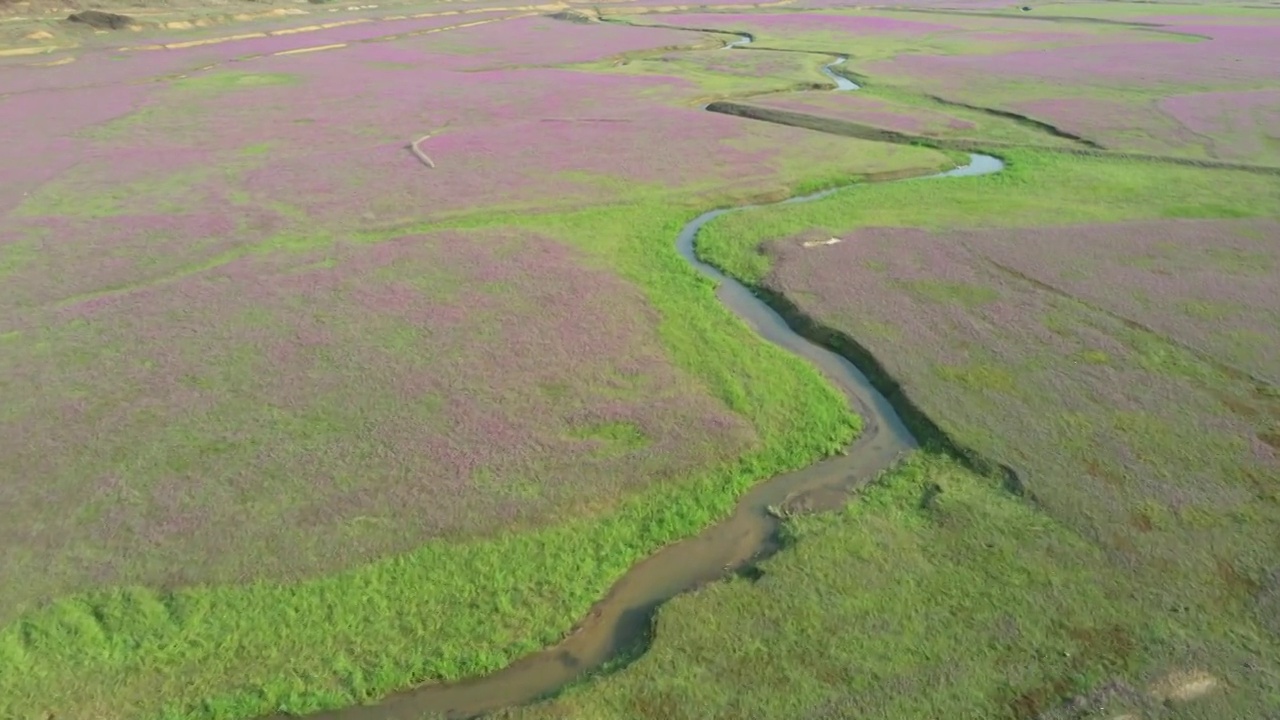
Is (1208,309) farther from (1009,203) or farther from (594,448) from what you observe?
(594,448)

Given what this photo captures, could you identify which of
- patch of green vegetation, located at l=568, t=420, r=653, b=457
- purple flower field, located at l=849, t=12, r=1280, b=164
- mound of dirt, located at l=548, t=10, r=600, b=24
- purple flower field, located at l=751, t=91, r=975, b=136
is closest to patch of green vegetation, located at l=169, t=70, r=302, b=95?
purple flower field, located at l=751, t=91, r=975, b=136

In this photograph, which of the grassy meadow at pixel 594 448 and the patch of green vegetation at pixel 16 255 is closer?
the grassy meadow at pixel 594 448

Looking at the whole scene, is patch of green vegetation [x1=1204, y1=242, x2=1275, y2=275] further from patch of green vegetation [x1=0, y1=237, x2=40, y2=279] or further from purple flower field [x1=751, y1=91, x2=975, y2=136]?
patch of green vegetation [x1=0, y1=237, x2=40, y2=279]

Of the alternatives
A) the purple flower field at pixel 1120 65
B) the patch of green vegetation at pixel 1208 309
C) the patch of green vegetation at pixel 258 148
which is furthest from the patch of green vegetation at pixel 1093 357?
the purple flower field at pixel 1120 65

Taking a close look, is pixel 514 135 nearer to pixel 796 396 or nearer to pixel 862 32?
pixel 796 396

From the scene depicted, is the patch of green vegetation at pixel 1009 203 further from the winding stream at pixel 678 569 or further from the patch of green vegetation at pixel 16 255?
the patch of green vegetation at pixel 16 255
